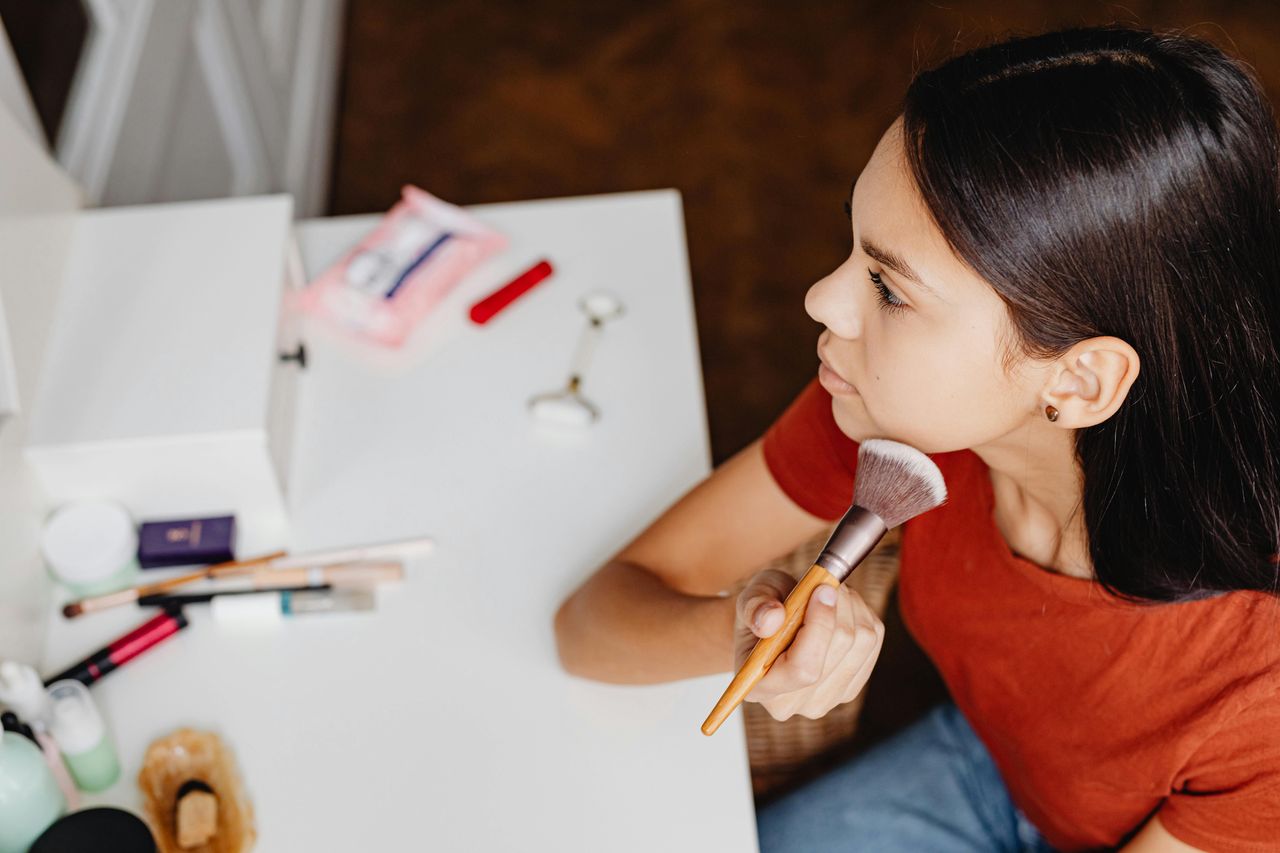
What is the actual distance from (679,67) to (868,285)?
169cm

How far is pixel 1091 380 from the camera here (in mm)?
688

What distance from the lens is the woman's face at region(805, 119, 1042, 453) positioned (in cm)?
67

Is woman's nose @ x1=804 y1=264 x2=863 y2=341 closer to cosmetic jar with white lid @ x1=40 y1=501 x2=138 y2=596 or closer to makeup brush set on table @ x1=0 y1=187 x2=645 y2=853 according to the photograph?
makeup brush set on table @ x1=0 y1=187 x2=645 y2=853

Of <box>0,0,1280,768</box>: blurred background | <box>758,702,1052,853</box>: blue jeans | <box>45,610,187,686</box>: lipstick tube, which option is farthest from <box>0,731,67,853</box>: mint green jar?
<box>0,0,1280,768</box>: blurred background

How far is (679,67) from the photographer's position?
2.30 meters

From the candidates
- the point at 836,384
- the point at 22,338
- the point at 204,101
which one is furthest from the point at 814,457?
the point at 204,101

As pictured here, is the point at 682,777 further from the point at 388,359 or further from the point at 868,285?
the point at 388,359

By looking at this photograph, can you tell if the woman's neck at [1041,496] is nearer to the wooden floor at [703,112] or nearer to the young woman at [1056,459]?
the young woman at [1056,459]

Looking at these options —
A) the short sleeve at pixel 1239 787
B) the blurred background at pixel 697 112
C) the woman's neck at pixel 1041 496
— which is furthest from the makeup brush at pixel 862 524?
the blurred background at pixel 697 112

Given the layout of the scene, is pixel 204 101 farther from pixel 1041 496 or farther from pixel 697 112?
pixel 1041 496

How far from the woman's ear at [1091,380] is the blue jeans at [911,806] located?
402mm

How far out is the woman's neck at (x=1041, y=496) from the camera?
787mm

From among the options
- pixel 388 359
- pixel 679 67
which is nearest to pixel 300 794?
pixel 388 359

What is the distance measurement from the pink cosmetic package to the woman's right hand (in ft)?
1.51
